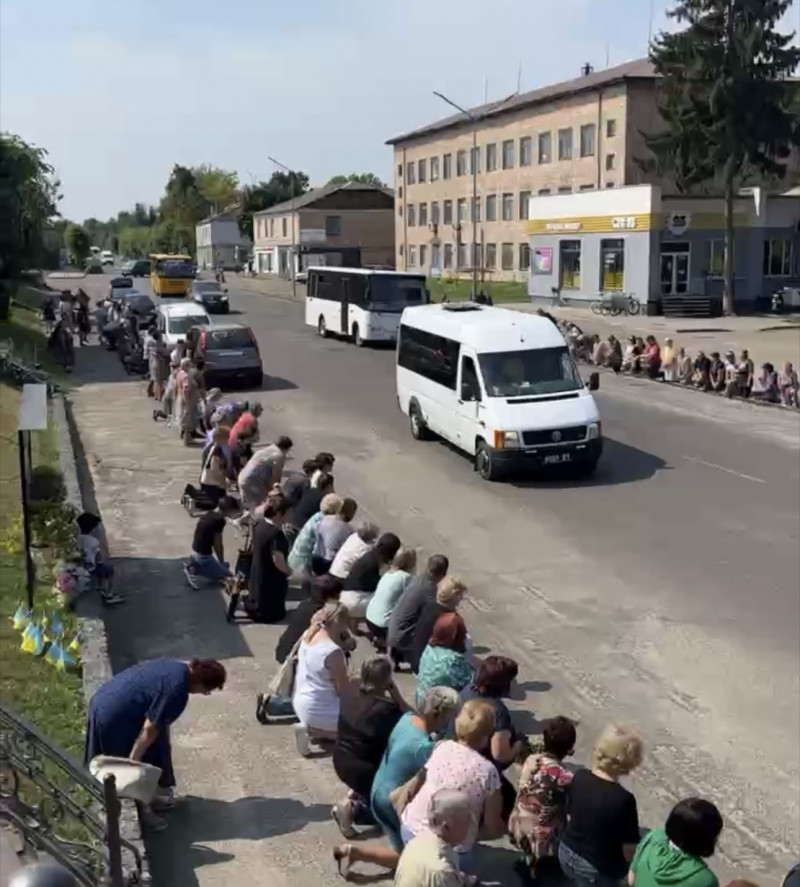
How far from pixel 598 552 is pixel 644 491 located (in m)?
3.43

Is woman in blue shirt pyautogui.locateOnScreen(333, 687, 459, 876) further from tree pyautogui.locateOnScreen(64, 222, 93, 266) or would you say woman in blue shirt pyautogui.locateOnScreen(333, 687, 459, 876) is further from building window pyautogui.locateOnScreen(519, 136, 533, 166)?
tree pyautogui.locateOnScreen(64, 222, 93, 266)

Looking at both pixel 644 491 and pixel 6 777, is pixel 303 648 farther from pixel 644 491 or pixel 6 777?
pixel 644 491

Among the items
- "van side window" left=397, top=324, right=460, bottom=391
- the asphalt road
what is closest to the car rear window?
the asphalt road

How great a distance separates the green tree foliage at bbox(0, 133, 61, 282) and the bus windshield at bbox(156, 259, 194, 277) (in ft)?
72.7

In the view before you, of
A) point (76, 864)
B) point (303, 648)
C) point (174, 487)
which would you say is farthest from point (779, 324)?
point (76, 864)

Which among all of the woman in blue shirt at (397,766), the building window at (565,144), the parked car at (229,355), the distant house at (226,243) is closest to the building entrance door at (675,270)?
the building window at (565,144)

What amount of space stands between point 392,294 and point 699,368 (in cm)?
1268

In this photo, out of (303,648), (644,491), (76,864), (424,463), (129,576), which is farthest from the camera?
(424,463)

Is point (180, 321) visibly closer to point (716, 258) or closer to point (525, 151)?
point (716, 258)

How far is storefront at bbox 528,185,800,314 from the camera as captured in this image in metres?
50.0

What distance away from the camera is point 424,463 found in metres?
19.7

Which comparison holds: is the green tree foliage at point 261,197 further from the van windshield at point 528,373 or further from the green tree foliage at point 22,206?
the van windshield at point 528,373

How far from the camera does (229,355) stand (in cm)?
2783

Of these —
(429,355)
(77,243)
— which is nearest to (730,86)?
(429,355)
